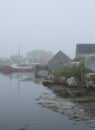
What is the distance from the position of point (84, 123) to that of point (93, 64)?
18748mm

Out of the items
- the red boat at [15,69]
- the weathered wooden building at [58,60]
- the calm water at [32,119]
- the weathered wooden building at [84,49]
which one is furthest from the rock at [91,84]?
the red boat at [15,69]

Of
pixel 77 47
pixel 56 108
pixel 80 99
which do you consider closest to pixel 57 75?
pixel 80 99

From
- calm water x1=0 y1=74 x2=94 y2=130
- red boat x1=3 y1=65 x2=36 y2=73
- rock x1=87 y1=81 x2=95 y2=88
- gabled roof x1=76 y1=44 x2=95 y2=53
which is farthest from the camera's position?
red boat x1=3 y1=65 x2=36 y2=73

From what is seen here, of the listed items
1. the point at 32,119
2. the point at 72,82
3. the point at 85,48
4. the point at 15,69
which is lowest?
the point at 32,119

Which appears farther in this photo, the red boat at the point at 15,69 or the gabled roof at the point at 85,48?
the red boat at the point at 15,69

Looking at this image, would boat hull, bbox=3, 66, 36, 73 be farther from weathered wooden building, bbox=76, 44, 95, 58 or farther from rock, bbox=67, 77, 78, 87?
rock, bbox=67, 77, 78, 87

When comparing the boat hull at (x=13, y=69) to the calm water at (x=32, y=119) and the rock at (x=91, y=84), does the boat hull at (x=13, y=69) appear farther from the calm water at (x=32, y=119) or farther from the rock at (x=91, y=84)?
the calm water at (x=32, y=119)

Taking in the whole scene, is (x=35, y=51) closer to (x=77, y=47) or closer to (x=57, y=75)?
(x=77, y=47)

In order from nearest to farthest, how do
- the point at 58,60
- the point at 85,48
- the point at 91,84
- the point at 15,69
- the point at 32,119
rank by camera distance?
the point at 32,119, the point at 91,84, the point at 58,60, the point at 85,48, the point at 15,69

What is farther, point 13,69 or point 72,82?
point 13,69

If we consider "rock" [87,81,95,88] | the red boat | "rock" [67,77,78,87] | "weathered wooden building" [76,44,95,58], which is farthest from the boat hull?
"rock" [87,81,95,88]

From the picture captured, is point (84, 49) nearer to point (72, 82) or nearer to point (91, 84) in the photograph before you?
point (72, 82)

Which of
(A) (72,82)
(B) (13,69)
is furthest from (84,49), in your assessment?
(A) (72,82)

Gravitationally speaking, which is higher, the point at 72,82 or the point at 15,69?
the point at 15,69
